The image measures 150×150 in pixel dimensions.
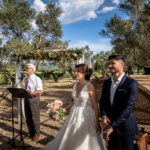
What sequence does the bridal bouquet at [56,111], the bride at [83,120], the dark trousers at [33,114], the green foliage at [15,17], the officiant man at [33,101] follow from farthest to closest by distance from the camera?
the green foliage at [15,17]
the dark trousers at [33,114]
the officiant man at [33,101]
the bridal bouquet at [56,111]
the bride at [83,120]

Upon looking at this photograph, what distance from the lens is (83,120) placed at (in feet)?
15.6

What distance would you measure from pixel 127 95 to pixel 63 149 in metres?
2.45

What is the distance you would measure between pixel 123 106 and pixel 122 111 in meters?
0.07

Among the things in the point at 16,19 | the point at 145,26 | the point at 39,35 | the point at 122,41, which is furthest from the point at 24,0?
the point at 145,26

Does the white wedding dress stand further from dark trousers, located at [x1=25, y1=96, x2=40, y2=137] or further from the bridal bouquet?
dark trousers, located at [x1=25, y1=96, x2=40, y2=137]

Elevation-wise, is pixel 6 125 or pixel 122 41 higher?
pixel 122 41

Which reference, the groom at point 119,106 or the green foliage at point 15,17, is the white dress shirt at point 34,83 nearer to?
the groom at point 119,106

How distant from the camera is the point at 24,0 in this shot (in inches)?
1390

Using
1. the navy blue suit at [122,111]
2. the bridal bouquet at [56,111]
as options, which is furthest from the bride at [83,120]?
the navy blue suit at [122,111]

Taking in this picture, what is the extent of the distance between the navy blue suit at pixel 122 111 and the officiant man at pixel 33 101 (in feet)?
11.3

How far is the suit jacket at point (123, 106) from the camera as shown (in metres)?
3.08

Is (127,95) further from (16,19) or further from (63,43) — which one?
(63,43)

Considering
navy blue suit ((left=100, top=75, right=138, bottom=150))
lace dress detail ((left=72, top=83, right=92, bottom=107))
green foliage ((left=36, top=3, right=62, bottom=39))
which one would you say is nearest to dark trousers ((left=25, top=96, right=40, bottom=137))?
lace dress detail ((left=72, top=83, right=92, bottom=107))

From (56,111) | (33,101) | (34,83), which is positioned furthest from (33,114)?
(56,111)
